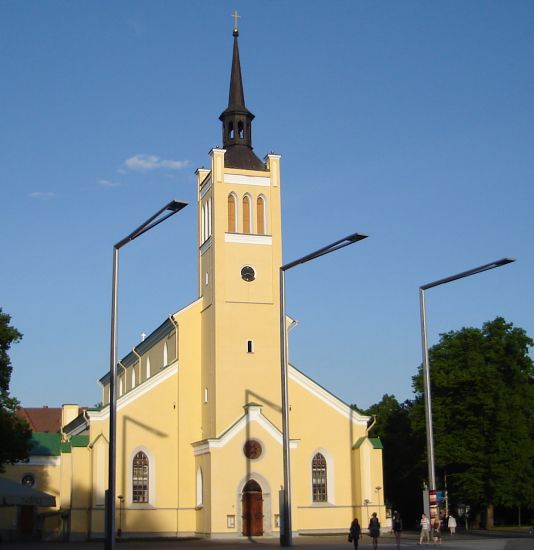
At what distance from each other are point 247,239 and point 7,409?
55.6 feet

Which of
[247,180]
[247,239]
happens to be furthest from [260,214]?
[247,180]

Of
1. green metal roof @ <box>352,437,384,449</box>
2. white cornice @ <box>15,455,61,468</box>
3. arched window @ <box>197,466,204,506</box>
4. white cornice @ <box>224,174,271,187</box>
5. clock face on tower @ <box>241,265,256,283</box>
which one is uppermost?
white cornice @ <box>224,174,271,187</box>

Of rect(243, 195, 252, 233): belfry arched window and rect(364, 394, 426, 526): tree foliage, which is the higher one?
rect(243, 195, 252, 233): belfry arched window

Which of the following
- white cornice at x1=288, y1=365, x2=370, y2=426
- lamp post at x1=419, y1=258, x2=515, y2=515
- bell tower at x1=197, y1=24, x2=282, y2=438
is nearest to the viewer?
lamp post at x1=419, y1=258, x2=515, y2=515

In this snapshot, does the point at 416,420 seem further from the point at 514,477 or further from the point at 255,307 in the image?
the point at 255,307

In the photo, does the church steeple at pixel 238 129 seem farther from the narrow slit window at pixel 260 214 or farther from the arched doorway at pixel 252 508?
the arched doorway at pixel 252 508

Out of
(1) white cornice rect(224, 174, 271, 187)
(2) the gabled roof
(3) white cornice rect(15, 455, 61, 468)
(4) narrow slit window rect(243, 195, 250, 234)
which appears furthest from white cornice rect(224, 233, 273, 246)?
(2) the gabled roof

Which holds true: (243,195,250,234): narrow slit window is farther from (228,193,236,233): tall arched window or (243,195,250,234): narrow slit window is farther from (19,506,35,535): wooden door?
(19,506,35,535): wooden door

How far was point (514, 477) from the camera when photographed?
5469 cm

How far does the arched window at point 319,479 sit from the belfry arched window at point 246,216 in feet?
44.6

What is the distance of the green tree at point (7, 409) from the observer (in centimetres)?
3938

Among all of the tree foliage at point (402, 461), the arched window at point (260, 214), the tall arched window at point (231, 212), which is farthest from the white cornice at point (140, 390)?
the tree foliage at point (402, 461)

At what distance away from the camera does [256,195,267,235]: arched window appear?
166ft

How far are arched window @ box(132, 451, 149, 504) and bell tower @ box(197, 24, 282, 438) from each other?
12.0ft
